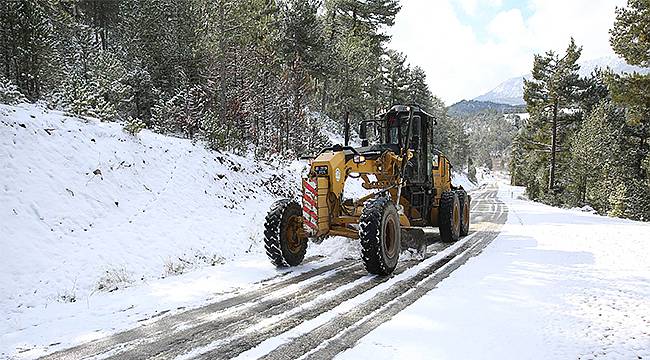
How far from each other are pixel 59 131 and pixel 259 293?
23.2 feet

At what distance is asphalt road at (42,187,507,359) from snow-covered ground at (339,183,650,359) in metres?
0.32

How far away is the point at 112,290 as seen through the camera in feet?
20.7

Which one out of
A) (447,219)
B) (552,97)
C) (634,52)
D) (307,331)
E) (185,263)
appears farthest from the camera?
(552,97)

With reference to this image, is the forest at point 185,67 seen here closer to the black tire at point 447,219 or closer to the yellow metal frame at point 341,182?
the yellow metal frame at point 341,182

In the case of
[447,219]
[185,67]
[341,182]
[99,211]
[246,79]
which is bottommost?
[447,219]

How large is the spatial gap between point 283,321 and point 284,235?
9.01ft

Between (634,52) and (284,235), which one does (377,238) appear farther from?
(634,52)

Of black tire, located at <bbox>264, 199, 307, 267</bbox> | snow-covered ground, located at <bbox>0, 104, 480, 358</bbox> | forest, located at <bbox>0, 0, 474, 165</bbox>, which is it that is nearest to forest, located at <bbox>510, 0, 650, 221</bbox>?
forest, located at <bbox>0, 0, 474, 165</bbox>

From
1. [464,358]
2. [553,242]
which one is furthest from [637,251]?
[464,358]

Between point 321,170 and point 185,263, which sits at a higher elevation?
point 321,170

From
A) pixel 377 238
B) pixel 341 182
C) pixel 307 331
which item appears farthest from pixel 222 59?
pixel 307 331

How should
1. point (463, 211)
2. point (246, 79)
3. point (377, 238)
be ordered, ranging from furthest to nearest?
point (246, 79) → point (463, 211) → point (377, 238)

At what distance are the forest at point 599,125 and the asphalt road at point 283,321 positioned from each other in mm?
17246

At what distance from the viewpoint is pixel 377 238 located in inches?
267
